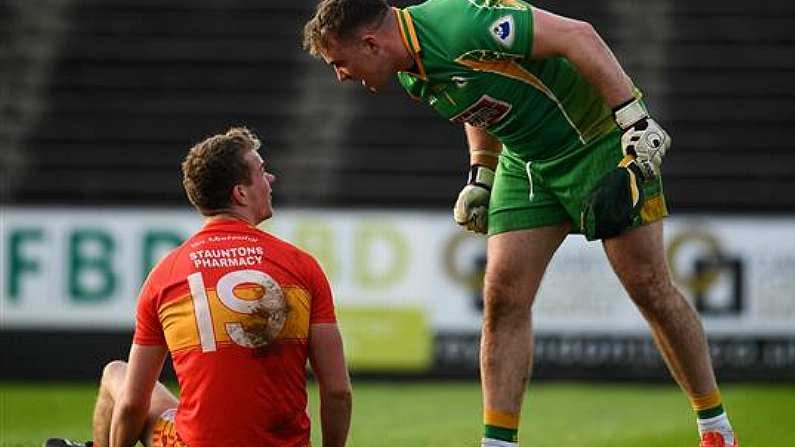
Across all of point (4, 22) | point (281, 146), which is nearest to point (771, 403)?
point (281, 146)

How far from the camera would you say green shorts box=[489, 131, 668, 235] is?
5410 mm

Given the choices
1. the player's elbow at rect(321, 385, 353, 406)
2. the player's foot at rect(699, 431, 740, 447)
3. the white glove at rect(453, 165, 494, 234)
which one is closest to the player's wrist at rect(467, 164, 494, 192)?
the white glove at rect(453, 165, 494, 234)

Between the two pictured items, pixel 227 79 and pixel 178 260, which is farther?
pixel 227 79

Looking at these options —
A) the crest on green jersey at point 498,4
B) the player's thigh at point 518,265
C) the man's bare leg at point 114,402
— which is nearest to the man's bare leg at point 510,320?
the player's thigh at point 518,265

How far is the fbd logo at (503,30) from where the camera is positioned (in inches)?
198

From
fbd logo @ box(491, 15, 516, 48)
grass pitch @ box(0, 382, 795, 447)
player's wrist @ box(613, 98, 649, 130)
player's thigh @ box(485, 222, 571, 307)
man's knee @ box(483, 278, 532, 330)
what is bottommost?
grass pitch @ box(0, 382, 795, 447)

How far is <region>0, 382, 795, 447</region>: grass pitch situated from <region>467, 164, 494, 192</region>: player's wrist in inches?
70.3

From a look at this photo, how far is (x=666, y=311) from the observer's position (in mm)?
5434

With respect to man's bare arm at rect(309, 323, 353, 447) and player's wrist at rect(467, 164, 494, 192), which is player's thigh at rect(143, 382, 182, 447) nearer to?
man's bare arm at rect(309, 323, 353, 447)

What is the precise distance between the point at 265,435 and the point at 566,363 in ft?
26.9

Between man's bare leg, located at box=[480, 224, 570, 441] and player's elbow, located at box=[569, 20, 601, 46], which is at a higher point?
player's elbow, located at box=[569, 20, 601, 46]

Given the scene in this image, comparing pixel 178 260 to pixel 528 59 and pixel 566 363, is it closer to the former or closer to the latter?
pixel 528 59

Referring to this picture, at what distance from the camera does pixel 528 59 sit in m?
5.17

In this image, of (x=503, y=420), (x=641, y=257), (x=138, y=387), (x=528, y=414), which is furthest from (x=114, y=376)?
(x=528, y=414)
